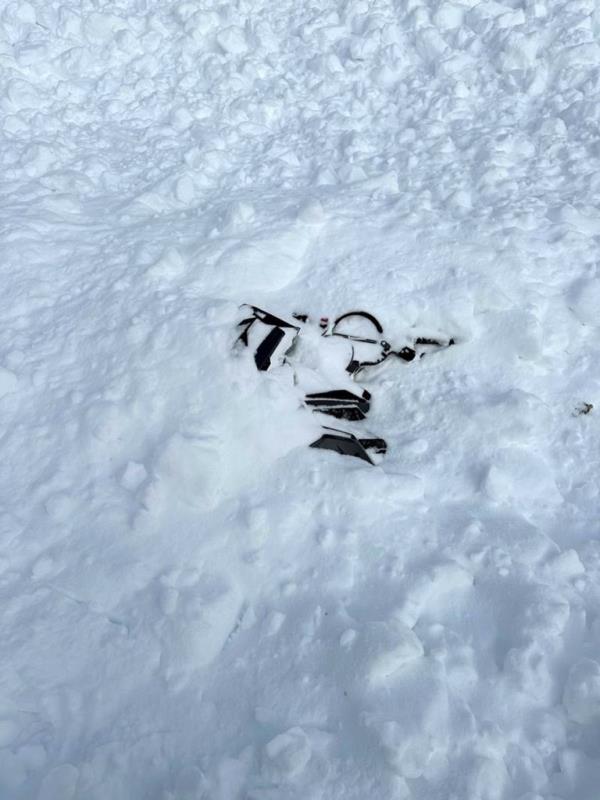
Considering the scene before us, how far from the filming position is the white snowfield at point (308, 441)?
1981mm

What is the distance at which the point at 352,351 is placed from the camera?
3.24 metres

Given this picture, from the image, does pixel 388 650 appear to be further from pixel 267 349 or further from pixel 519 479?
pixel 267 349

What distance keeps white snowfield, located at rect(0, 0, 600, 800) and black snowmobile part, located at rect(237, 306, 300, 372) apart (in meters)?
0.08

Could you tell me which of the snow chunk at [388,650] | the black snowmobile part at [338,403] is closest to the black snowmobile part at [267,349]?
the black snowmobile part at [338,403]

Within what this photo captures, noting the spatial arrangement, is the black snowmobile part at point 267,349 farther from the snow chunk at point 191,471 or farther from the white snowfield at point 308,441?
the snow chunk at point 191,471

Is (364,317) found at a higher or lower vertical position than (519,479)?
higher

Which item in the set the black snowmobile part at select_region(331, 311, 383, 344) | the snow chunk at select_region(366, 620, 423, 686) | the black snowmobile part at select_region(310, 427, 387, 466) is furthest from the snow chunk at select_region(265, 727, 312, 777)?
the black snowmobile part at select_region(331, 311, 383, 344)

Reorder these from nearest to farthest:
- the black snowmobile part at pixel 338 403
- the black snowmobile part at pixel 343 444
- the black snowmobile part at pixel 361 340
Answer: the black snowmobile part at pixel 343 444 → the black snowmobile part at pixel 338 403 → the black snowmobile part at pixel 361 340

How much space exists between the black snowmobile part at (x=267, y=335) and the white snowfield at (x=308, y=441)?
0.27 ft

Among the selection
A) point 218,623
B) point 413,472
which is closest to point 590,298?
point 413,472

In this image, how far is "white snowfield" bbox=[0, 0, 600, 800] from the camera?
6.50 feet

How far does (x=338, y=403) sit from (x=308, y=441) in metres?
0.31

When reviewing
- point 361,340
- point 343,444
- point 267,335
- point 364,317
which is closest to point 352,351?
point 361,340

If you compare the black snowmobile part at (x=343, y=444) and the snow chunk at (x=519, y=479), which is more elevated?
the black snowmobile part at (x=343, y=444)
